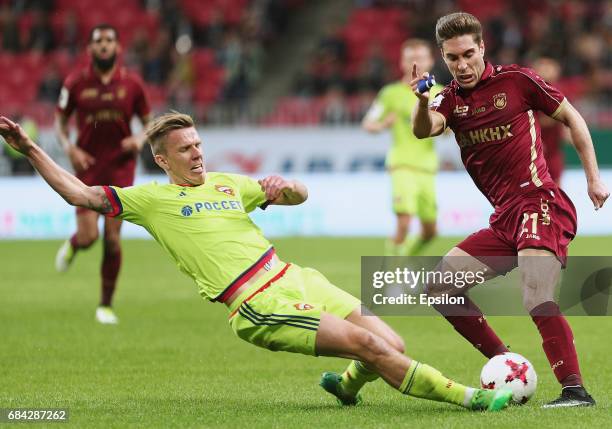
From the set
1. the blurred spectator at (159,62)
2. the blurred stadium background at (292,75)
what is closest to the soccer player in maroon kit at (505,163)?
the blurred stadium background at (292,75)

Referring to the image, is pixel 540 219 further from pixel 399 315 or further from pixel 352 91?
pixel 352 91

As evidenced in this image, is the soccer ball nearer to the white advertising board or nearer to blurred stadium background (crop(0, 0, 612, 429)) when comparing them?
blurred stadium background (crop(0, 0, 612, 429))

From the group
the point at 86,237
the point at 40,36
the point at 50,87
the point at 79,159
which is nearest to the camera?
the point at 79,159

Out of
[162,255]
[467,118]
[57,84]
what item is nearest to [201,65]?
[57,84]

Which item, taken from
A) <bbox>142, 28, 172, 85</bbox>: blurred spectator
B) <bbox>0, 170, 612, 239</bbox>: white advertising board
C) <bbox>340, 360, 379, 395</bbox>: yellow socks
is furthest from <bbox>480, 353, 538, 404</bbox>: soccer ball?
<bbox>142, 28, 172, 85</bbox>: blurred spectator

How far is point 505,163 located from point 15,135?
2.76 metres

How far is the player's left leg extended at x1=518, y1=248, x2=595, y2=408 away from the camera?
6277mm

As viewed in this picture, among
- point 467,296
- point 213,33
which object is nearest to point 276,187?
point 467,296

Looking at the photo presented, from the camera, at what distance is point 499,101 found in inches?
266

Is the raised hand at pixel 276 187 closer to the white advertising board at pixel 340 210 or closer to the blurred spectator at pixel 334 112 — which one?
the white advertising board at pixel 340 210

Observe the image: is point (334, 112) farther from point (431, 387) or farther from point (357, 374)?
point (431, 387)

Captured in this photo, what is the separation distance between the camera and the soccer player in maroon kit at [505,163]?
6.48 m

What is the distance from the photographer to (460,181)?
19719mm

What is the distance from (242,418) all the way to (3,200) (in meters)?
14.8
